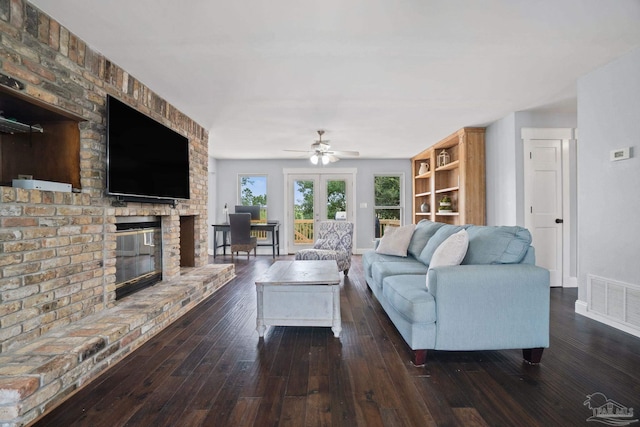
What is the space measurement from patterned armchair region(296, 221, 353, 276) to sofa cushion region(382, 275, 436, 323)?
6.87 feet

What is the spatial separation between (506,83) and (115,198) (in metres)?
3.84

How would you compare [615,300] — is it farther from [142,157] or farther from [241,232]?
[241,232]

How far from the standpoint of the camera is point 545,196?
4.13 metres

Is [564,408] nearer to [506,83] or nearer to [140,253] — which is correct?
[506,83]

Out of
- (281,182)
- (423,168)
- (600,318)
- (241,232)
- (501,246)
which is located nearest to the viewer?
(501,246)

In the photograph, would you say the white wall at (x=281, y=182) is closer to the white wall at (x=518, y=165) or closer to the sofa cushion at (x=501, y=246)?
the white wall at (x=518, y=165)

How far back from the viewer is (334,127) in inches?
185

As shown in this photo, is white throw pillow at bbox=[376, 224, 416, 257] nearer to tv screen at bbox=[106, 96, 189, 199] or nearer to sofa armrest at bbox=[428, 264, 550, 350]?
sofa armrest at bbox=[428, 264, 550, 350]

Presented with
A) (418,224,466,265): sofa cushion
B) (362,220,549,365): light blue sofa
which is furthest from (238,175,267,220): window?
(362,220,549,365): light blue sofa

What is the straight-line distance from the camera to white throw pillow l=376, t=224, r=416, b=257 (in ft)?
12.3

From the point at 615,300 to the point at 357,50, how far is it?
3.05m

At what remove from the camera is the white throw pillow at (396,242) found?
3.76m

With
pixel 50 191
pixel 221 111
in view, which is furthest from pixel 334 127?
pixel 50 191

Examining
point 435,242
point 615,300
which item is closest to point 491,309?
point 435,242
